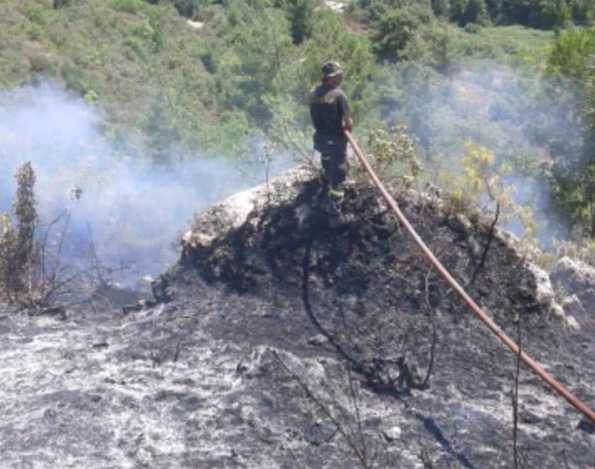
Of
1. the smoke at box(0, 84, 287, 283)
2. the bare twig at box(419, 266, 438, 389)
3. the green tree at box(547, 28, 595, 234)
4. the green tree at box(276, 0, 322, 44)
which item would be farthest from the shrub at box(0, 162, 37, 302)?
the green tree at box(276, 0, 322, 44)

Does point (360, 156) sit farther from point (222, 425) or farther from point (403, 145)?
point (222, 425)

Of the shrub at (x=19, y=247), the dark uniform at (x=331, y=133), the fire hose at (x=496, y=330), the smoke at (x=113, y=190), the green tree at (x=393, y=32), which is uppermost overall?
the dark uniform at (x=331, y=133)

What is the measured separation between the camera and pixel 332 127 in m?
8.23

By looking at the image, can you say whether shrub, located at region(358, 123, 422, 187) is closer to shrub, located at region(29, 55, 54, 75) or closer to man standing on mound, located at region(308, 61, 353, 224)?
man standing on mound, located at region(308, 61, 353, 224)

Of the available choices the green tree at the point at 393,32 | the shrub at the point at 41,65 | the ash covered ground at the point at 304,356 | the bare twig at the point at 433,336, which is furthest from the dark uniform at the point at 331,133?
the green tree at the point at 393,32

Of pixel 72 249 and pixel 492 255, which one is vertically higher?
pixel 492 255

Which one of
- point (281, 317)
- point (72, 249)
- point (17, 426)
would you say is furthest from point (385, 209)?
point (72, 249)

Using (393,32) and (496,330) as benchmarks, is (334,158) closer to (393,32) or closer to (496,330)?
(496,330)

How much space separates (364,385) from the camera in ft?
23.9

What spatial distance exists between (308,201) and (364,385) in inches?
72.6

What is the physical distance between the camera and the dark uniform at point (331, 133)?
816 centimetres

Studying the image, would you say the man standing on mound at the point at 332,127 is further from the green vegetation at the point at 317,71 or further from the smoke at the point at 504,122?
the smoke at the point at 504,122

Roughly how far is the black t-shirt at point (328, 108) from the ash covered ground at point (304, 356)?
589 mm

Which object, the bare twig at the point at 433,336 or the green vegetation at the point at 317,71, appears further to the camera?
the green vegetation at the point at 317,71
